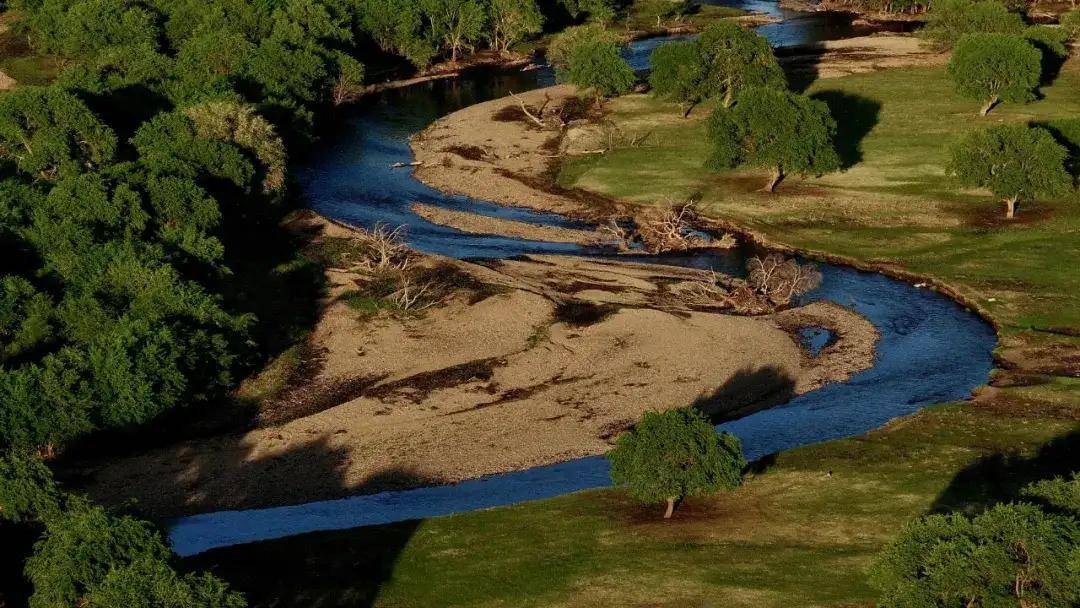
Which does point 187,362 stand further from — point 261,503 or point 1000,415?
point 1000,415

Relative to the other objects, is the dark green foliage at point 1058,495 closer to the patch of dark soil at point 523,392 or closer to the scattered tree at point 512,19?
the patch of dark soil at point 523,392

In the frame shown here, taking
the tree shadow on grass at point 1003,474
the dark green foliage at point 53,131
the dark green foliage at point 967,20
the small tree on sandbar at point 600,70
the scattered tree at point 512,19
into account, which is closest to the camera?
the tree shadow on grass at point 1003,474

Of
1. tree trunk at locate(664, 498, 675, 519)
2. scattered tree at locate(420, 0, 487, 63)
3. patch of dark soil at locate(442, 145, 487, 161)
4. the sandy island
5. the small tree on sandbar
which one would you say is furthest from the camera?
scattered tree at locate(420, 0, 487, 63)

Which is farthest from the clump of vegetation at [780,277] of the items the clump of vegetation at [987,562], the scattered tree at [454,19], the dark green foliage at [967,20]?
the scattered tree at [454,19]

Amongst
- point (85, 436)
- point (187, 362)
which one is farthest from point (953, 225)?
point (85, 436)

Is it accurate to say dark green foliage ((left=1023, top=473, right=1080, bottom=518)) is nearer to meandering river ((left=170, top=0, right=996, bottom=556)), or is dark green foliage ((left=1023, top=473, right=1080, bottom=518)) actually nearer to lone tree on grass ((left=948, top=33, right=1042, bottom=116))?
meandering river ((left=170, top=0, right=996, bottom=556))

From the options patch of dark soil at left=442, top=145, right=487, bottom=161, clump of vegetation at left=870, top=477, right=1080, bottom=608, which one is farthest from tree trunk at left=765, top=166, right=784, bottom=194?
clump of vegetation at left=870, top=477, right=1080, bottom=608
